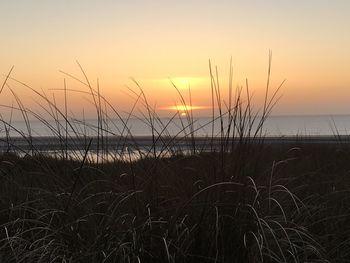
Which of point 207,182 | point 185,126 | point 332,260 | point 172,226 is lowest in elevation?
point 332,260

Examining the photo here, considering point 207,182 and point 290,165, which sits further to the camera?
point 290,165

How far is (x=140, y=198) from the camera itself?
3463 mm

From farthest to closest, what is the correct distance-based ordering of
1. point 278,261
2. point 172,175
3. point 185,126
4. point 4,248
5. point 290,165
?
point 290,165, point 185,126, point 172,175, point 4,248, point 278,261

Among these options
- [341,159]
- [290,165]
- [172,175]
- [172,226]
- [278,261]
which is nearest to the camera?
[278,261]

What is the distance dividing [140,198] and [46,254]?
76cm

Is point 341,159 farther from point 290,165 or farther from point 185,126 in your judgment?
point 185,126

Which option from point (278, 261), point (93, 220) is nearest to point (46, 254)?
point (93, 220)

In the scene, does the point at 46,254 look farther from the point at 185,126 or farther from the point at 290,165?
the point at 290,165

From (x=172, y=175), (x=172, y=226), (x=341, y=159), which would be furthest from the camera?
(x=341, y=159)

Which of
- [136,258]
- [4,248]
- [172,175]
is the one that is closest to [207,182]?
[172,175]

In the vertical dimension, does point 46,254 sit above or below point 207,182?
below

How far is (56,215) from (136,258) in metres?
0.76

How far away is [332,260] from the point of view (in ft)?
10.8

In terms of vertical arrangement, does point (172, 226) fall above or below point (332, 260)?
above
